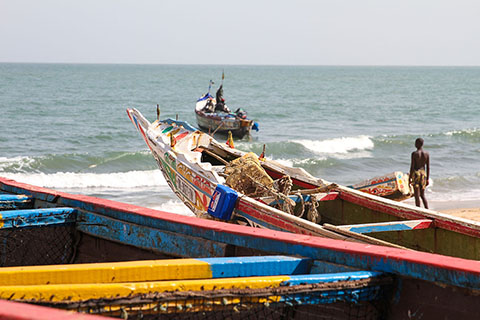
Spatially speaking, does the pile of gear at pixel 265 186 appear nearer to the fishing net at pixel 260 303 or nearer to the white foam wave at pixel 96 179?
the fishing net at pixel 260 303

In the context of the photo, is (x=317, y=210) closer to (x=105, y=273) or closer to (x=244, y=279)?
(x=244, y=279)

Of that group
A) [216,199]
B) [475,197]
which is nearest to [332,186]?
[216,199]

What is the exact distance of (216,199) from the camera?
7.16 meters

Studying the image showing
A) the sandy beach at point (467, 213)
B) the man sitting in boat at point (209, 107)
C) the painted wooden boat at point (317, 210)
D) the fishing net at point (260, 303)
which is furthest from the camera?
the man sitting in boat at point (209, 107)

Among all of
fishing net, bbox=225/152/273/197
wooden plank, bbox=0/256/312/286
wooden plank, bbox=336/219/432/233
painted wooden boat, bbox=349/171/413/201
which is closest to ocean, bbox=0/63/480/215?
painted wooden boat, bbox=349/171/413/201

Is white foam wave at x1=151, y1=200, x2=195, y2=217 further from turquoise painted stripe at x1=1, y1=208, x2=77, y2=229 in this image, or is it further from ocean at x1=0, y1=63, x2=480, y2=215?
turquoise painted stripe at x1=1, y1=208, x2=77, y2=229

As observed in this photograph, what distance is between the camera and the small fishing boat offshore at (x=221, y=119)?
84.5 feet

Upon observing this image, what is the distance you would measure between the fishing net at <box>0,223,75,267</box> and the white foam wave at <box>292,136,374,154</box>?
21.3 meters

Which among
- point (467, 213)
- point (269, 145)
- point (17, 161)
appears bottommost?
point (17, 161)

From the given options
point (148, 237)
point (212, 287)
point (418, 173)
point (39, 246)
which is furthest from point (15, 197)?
point (418, 173)

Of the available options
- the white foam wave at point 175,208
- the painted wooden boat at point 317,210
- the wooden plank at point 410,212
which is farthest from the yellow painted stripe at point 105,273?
the white foam wave at point 175,208

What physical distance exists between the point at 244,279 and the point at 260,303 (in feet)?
0.46

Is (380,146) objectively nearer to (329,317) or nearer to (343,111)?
(343,111)

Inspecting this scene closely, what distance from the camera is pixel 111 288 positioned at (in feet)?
8.15
